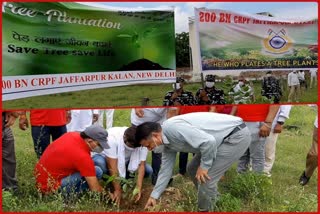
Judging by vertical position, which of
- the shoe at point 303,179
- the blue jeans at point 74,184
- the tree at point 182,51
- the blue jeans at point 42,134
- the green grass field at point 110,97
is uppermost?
the tree at point 182,51

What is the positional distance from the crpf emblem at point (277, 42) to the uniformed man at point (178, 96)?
1.16 metres

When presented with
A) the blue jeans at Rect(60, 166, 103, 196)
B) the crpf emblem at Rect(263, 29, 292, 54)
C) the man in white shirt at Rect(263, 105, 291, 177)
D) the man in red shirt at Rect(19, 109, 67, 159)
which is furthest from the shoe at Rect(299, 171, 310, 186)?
the man in red shirt at Rect(19, 109, 67, 159)

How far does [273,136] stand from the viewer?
476cm

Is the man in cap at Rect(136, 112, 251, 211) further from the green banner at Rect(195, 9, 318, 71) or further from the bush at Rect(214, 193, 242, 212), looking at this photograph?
the green banner at Rect(195, 9, 318, 71)

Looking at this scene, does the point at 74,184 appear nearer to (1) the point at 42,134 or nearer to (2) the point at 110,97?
(1) the point at 42,134

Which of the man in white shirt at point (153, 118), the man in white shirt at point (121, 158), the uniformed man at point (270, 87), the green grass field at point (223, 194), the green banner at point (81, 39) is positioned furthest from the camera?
the uniformed man at point (270, 87)

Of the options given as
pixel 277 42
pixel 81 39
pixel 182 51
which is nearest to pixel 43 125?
pixel 81 39

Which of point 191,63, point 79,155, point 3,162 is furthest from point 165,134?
point 191,63

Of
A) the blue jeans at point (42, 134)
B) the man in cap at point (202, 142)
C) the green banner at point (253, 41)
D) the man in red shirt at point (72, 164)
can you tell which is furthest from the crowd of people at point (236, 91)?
the man in red shirt at point (72, 164)

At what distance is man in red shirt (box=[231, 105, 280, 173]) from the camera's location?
173 inches

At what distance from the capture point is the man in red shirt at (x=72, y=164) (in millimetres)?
3635

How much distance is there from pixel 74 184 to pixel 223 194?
1340mm

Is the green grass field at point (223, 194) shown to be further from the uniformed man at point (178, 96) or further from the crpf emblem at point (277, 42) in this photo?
the crpf emblem at point (277, 42)

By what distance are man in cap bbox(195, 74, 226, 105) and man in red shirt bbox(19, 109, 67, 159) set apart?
5.38ft
